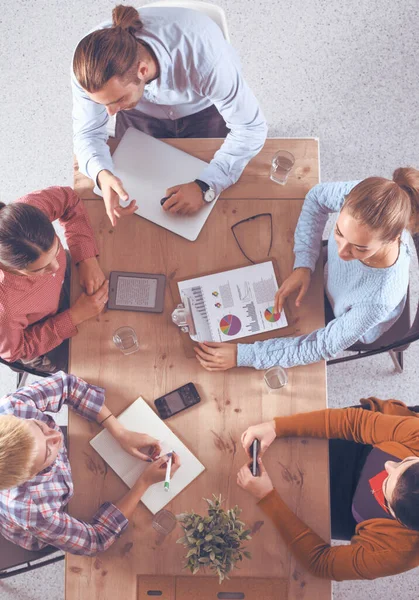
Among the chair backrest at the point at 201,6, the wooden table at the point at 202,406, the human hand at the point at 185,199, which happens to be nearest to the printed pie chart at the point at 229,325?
the wooden table at the point at 202,406

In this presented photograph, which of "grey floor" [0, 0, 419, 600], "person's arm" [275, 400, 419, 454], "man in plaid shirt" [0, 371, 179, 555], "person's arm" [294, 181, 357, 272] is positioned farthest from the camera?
"grey floor" [0, 0, 419, 600]

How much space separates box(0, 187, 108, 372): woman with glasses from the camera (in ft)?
5.26

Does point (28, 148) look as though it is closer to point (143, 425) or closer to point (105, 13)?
point (105, 13)

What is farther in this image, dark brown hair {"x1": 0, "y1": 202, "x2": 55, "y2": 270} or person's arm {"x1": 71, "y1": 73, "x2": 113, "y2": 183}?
person's arm {"x1": 71, "y1": 73, "x2": 113, "y2": 183}

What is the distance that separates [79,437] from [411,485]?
964mm

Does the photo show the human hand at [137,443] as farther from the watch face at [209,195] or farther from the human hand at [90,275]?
the watch face at [209,195]

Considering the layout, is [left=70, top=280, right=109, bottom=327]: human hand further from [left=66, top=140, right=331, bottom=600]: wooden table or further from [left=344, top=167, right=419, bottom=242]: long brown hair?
[left=344, top=167, right=419, bottom=242]: long brown hair

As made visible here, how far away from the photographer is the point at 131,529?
1.62 meters

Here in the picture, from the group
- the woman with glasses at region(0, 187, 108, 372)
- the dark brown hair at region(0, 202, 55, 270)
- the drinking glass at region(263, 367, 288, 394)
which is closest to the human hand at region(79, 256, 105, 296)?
the woman with glasses at region(0, 187, 108, 372)

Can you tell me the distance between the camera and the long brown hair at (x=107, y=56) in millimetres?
1505

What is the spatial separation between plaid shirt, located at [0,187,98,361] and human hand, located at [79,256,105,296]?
0.02 meters

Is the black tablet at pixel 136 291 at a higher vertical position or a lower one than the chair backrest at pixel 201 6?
lower

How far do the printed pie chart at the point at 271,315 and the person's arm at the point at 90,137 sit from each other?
700mm

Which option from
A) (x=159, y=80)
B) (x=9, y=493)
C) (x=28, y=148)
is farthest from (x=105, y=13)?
(x=9, y=493)
